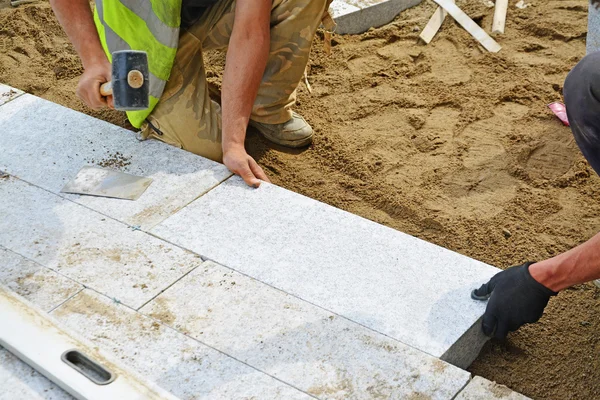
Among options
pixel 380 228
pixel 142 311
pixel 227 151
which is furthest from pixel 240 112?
pixel 142 311

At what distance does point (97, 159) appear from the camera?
3.73 metres

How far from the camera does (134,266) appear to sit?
3.04 metres

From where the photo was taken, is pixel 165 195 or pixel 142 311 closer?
pixel 142 311

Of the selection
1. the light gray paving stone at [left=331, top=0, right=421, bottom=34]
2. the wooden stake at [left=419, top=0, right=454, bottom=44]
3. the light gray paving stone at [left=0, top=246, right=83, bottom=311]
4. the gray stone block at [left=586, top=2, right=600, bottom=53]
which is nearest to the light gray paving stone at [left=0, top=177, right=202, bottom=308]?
the light gray paving stone at [left=0, top=246, right=83, bottom=311]

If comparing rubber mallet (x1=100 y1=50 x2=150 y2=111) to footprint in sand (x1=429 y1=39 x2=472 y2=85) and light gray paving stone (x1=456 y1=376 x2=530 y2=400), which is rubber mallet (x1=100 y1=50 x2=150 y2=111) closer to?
light gray paving stone (x1=456 y1=376 x2=530 y2=400)

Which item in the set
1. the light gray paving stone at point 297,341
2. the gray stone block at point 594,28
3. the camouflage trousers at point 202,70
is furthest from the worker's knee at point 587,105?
the camouflage trousers at point 202,70

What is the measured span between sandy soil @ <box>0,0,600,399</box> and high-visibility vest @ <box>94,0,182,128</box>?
693 millimetres

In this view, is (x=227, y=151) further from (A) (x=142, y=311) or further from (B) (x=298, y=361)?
(B) (x=298, y=361)

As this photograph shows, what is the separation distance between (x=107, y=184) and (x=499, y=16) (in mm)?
3354

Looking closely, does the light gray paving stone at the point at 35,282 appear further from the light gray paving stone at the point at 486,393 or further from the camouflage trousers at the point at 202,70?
the light gray paving stone at the point at 486,393

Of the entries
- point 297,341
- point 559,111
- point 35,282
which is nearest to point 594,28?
point 559,111

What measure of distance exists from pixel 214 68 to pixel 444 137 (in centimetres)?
170

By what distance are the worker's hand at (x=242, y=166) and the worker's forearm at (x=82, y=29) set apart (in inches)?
30.0

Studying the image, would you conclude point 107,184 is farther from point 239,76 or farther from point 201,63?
point 201,63
